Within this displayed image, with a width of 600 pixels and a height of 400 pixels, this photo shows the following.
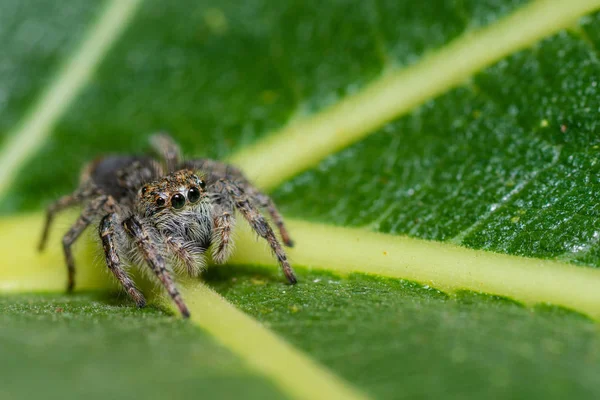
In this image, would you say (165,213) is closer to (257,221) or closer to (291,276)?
(257,221)

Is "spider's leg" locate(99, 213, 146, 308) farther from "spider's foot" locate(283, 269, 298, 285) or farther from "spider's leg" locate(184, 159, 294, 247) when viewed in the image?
"spider's foot" locate(283, 269, 298, 285)

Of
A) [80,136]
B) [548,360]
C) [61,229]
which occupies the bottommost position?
[548,360]

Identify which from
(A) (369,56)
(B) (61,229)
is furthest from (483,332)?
(B) (61,229)

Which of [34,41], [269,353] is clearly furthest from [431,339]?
[34,41]

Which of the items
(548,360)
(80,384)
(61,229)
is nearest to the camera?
(80,384)

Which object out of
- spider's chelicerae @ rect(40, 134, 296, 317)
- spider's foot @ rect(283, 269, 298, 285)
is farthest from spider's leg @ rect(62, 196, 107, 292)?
spider's foot @ rect(283, 269, 298, 285)

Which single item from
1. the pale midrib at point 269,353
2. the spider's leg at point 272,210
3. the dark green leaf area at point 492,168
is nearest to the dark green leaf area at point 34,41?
the spider's leg at point 272,210

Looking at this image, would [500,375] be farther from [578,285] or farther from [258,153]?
[258,153]
